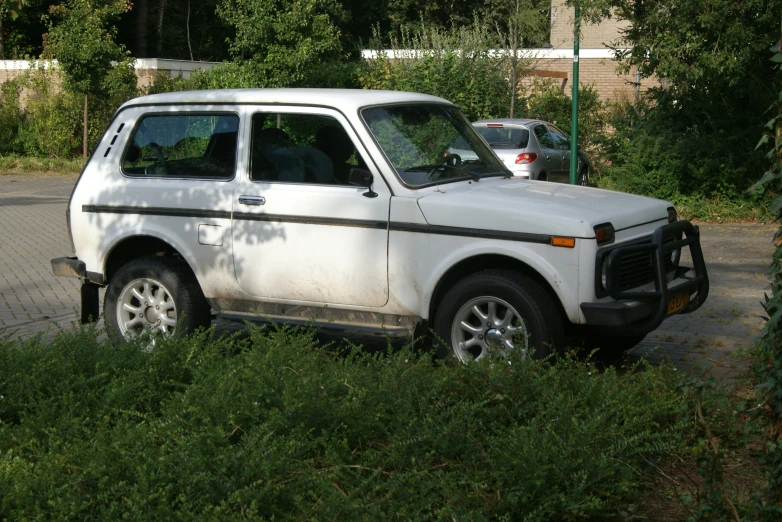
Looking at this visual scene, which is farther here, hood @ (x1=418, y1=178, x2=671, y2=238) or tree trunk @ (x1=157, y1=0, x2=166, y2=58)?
tree trunk @ (x1=157, y1=0, x2=166, y2=58)

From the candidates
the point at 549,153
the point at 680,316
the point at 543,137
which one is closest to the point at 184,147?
the point at 680,316

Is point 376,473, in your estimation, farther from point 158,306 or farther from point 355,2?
point 355,2

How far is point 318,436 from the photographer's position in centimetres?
477

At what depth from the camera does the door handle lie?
6.87 metres

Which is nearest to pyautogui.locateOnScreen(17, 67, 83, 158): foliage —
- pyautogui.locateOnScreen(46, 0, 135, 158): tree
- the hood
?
pyautogui.locateOnScreen(46, 0, 135, 158): tree

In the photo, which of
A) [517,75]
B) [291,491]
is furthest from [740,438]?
[517,75]

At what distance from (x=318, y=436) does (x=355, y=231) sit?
6.84 feet

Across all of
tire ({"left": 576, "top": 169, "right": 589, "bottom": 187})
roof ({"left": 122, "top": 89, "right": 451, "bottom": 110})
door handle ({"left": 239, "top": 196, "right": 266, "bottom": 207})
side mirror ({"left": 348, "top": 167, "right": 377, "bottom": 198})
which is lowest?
tire ({"left": 576, "top": 169, "right": 589, "bottom": 187})

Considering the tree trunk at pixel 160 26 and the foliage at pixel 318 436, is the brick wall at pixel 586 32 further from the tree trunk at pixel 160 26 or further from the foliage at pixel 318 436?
the foliage at pixel 318 436

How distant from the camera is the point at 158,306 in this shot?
7332 mm

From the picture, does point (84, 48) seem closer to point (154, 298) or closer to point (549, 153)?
point (549, 153)

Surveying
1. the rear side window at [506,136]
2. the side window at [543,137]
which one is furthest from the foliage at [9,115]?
the side window at [543,137]

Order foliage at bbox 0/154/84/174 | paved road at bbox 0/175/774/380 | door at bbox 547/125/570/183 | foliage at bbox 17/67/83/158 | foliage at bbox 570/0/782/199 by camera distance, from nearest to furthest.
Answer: paved road at bbox 0/175/774/380 < foliage at bbox 570/0/782/199 < door at bbox 547/125/570/183 < foliage at bbox 0/154/84/174 < foliage at bbox 17/67/83/158

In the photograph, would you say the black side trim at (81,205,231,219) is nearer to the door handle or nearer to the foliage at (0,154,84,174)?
the door handle
